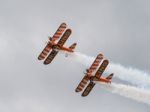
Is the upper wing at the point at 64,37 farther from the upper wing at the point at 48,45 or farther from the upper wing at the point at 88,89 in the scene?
the upper wing at the point at 88,89

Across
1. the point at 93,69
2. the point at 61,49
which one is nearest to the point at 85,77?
the point at 93,69

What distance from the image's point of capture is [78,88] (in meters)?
94.8

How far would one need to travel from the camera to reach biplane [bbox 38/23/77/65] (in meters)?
95.9

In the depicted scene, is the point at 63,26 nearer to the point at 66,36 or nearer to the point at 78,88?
the point at 66,36

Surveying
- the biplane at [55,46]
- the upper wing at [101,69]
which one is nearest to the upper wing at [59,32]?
the biplane at [55,46]

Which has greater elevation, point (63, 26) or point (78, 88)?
point (63, 26)

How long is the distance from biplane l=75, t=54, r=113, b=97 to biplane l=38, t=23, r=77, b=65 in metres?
6.78

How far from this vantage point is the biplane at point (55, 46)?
95.9 meters

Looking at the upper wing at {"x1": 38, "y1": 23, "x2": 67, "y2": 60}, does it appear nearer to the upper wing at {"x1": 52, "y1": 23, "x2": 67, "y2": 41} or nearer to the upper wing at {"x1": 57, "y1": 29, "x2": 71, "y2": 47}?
the upper wing at {"x1": 52, "y1": 23, "x2": 67, "y2": 41}

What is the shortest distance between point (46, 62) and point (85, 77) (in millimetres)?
10298

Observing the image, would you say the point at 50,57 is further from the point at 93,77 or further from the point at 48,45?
the point at 93,77

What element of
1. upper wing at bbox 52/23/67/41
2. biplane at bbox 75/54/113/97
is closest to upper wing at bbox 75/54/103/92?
biplane at bbox 75/54/113/97

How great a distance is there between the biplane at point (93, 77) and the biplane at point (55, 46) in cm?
678

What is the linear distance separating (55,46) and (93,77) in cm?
1088
